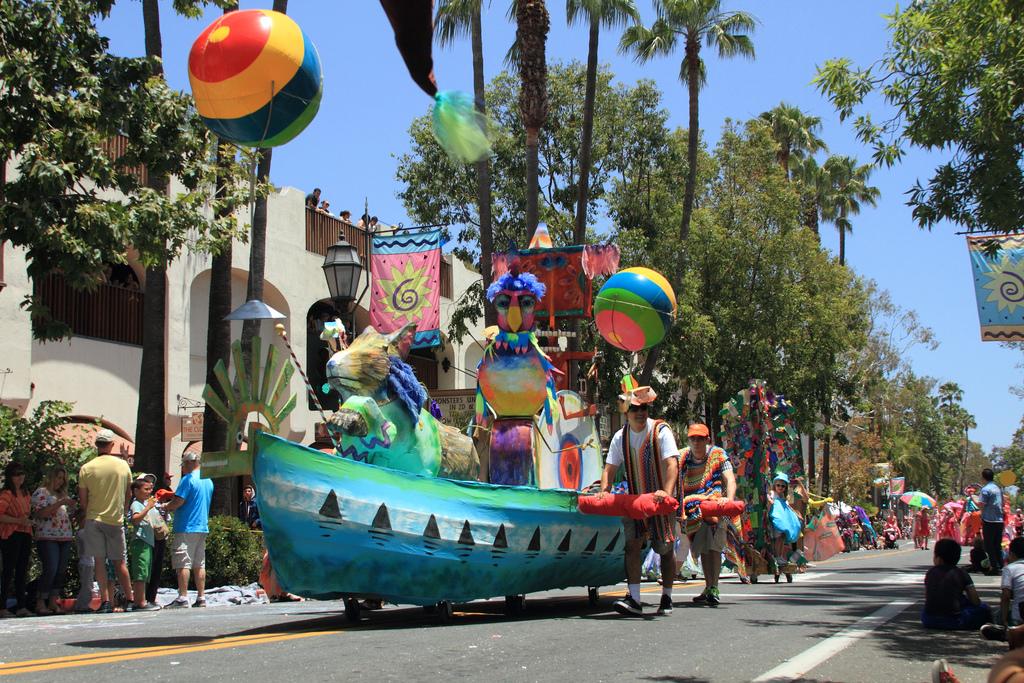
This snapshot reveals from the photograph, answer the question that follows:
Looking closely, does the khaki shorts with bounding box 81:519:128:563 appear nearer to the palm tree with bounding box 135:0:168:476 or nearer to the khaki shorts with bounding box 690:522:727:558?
the palm tree with bounding box 135:0:168:476

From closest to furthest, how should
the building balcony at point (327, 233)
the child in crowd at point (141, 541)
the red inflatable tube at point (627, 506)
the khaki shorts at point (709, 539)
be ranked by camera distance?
the red inflatable tube at point (627, 506) → the khaki shorts at point (709, 539) → the child in crowd at point (141, 541) → the building balcony at point (327, 233)

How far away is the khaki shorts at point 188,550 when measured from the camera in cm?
1305

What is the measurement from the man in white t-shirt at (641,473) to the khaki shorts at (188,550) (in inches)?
214

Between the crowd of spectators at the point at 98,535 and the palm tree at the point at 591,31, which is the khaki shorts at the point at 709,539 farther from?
the palm tree at the point at 591,31

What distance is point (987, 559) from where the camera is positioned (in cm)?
1947

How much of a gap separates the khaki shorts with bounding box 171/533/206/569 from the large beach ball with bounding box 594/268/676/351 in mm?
5238

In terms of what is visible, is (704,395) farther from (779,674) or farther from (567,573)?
(779,674)

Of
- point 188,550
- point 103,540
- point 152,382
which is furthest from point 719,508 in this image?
point 152,382

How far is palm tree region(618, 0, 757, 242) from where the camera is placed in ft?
104

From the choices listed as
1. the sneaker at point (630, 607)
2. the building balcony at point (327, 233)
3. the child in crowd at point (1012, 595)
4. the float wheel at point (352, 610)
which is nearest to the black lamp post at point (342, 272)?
the float wheel at point (352, 610)

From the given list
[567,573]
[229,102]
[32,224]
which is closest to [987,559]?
[567,573]

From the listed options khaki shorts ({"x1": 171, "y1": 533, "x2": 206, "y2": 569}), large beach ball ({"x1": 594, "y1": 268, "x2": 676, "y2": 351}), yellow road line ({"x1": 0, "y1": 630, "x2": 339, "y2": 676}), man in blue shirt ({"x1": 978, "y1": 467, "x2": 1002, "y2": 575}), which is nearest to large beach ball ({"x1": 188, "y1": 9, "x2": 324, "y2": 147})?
yellow road line ({"x1": 0, "y1": 630, "x2": 339, "y2": 676})

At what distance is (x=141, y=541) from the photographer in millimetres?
13359

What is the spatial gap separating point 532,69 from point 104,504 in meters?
15.6
